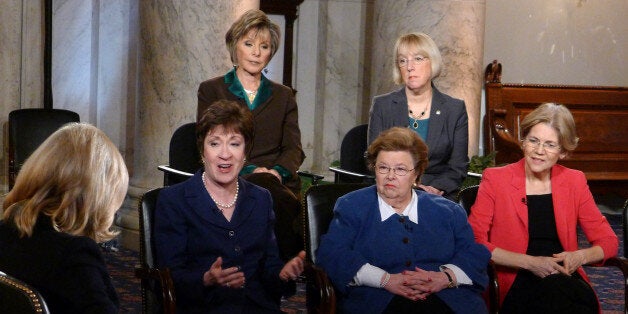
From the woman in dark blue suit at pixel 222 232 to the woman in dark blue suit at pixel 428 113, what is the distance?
133 centimetres

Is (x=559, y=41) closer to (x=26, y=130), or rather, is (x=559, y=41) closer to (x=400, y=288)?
(x=26, y=130)

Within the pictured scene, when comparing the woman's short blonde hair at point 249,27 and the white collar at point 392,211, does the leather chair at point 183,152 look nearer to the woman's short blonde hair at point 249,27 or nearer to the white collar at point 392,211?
the woman's short blonde hair at point 249,27

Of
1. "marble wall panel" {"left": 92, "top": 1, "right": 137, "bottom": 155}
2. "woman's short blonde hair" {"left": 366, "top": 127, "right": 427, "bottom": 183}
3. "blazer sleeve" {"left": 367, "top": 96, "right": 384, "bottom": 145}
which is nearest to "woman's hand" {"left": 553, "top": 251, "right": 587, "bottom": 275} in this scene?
"woman's short blonde hair" {"left": 366, "top": 127, "right": 427, "bottom": 183}

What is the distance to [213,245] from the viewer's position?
379 centimetres

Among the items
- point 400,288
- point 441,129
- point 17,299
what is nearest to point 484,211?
point 400,288

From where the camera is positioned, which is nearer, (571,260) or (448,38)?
(571,260)

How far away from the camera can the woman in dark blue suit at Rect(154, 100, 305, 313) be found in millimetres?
3719

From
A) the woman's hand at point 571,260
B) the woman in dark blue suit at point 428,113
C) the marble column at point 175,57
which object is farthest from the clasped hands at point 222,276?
the marble column at point 175,57

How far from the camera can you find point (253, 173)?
187 inches

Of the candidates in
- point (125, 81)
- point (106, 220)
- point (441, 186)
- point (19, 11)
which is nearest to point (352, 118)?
point (125, 81)

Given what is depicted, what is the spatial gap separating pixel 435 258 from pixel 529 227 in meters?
0.55

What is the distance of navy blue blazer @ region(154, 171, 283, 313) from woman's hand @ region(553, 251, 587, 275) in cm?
118

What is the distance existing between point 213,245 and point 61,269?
47.1 inches

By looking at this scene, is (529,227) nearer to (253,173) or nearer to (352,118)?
(253,173)
